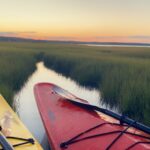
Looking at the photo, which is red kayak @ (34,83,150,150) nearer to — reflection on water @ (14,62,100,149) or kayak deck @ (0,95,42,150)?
kayak deck @ (0,95,42,150)

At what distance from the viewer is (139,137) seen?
190 inches

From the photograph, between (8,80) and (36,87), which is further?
(8,80)

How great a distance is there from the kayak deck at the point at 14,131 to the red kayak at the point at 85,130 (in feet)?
1.08

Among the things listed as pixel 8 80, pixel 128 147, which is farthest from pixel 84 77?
pixel 128 147

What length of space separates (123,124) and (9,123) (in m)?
1.64

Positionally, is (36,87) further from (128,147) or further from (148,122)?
(128,147)

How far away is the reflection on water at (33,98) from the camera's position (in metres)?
6.73

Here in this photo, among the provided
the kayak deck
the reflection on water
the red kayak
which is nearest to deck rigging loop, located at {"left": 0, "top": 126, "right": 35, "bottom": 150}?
the kayak deck

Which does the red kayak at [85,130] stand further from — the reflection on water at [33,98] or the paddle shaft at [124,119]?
the reflection on water at [33,98]

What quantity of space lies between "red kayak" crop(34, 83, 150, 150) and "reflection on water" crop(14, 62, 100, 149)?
2.12 feet

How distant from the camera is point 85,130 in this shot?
16.4ft

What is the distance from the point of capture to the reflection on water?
6.73 meters

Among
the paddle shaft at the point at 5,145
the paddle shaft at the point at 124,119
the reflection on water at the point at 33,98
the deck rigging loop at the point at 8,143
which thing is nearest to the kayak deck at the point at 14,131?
the deck rigging loop at the point at 8,143

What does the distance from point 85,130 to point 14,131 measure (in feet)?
3.15
